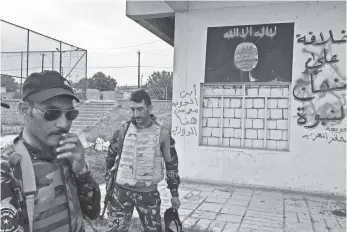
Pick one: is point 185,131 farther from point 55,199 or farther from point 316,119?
point 55,199

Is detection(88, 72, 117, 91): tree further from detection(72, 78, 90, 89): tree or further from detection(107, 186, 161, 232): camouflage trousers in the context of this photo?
detection(107, 186, 161, 232): camouflage trousers

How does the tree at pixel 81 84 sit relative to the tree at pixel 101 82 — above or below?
below

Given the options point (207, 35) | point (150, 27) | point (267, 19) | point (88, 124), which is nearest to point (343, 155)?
point (267, 19)

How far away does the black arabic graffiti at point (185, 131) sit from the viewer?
6995mm

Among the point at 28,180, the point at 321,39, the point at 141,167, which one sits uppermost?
the point at 321,39

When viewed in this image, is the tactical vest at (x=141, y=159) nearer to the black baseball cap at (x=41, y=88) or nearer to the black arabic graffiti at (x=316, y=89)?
the black baseball cap at (x=41, y=88)

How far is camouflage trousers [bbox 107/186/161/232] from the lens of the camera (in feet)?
9.42

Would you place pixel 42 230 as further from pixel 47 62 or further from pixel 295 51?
pixel 47 62

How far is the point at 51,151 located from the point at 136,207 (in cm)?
179

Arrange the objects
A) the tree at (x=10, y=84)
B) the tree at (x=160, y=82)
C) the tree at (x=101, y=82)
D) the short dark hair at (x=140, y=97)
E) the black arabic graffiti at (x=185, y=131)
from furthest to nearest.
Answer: the tree at (x=101, y=82) < the tree at (x=160, y=82) < the tree at (x=10, y=84) < the black arabic graffiti at (x=185, y=131) < the short dark hair at (x=140, y=97)

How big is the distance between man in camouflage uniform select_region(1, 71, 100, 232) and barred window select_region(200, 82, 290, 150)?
5720 mm

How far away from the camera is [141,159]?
303cm

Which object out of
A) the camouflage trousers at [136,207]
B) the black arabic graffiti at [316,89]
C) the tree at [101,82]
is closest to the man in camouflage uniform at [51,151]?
the camouflage trousers at [136,207]

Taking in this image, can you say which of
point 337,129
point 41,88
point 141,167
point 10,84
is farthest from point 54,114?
point 10,84
